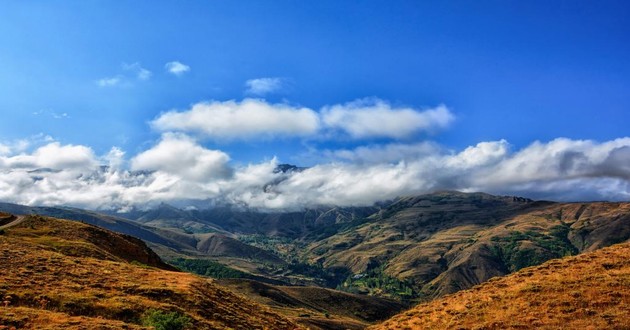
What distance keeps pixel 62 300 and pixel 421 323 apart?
119 ft

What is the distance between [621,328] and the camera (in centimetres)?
3509

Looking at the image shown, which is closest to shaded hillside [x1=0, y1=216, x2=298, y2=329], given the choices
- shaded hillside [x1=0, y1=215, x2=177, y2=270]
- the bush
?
the bush

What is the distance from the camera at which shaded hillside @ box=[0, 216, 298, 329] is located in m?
41.2

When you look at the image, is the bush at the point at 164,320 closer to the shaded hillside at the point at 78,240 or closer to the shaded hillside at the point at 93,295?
the shaded hillside at the point at 93,295

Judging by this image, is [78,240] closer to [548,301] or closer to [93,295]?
[93,295]

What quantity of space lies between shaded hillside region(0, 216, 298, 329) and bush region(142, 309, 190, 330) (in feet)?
0.78

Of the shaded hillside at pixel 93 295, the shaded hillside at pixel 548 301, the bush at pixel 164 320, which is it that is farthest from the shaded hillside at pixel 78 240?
the shaded hillside at pixel 548 301

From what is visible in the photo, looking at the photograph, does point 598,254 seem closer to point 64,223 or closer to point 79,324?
point 79,324

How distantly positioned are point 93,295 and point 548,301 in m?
45.7

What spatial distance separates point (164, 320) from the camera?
4422 cm

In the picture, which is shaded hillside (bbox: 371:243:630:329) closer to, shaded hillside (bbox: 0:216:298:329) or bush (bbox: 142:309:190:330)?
shaded hillside (bbox: 0:216:298:329)

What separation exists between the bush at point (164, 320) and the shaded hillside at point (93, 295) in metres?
0.24

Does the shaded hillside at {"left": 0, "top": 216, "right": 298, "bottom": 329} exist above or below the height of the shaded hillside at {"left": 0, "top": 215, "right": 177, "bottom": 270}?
below

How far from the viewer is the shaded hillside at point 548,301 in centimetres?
3928
